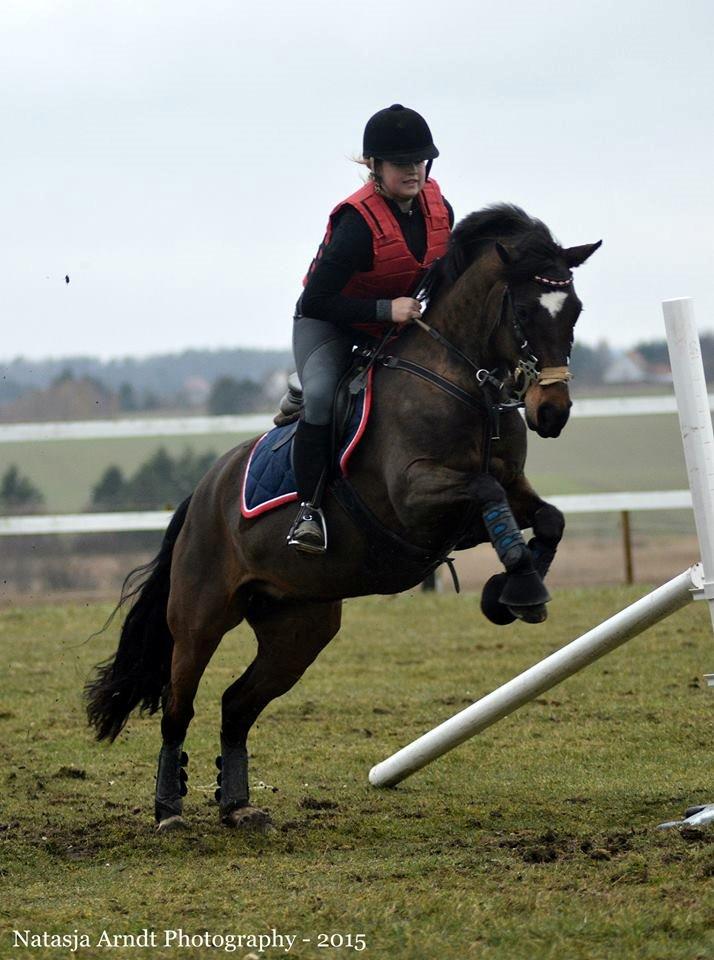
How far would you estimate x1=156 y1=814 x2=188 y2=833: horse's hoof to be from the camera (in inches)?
216

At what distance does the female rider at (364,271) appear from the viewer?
16.3ft

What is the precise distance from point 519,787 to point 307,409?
1.98m

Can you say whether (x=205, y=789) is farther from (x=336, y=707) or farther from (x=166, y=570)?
(x=336, y=707)

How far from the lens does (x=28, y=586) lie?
14.5 metres

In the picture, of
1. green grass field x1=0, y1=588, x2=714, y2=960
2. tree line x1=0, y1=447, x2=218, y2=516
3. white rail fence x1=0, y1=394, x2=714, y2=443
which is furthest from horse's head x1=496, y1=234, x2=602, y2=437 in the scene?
tree line x1=0, y1=447, x2=218, y2=516

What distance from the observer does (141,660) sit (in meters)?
6.25

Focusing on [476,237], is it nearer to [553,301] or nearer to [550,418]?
[553,301]

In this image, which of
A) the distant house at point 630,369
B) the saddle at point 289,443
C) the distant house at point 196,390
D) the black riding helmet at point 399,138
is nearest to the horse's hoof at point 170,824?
the saddle at point 289,443

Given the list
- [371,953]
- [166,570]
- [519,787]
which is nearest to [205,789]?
[166,570]

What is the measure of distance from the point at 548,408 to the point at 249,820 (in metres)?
2.14

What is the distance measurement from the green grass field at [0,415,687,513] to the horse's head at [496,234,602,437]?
10.3m

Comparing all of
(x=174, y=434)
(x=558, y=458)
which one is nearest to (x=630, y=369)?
(x=558, y=458)

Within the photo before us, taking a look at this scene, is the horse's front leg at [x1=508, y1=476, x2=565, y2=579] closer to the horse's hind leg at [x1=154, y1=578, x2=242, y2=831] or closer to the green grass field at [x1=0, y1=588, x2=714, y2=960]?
the green grass field at [x1=0, y1=588, x2=714, y2=960]

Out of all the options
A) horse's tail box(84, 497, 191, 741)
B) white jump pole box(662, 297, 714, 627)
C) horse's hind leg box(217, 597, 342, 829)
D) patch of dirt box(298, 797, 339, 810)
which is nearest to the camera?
white jump pole box(662, 297, 714, 627)
